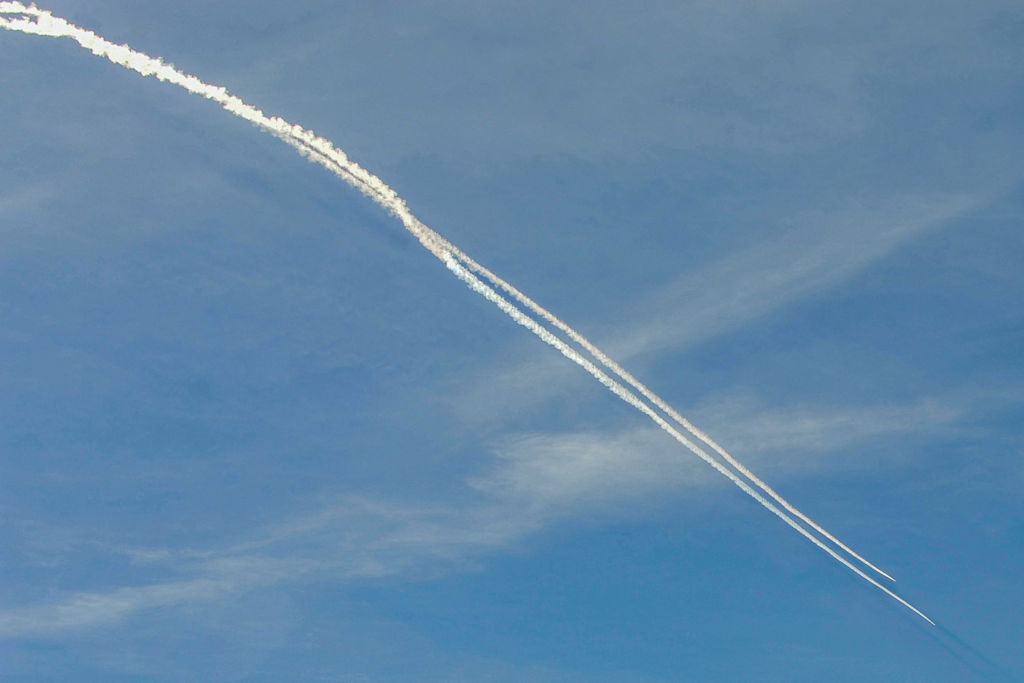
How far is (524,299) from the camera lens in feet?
152

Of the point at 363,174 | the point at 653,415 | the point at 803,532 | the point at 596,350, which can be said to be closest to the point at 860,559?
the point at 803,532

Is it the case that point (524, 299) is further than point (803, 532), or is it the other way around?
point (803, 532)

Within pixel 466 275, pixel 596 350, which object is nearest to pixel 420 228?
pixel 466 275

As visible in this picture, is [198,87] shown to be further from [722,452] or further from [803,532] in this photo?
[803,532]

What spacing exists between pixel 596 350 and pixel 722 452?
10.5 metres

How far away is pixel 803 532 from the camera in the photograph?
174 ft

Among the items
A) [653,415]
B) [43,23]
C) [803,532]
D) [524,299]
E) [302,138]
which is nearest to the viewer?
[43,23]

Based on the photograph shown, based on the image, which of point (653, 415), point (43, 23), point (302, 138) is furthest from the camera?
point (653, 415)

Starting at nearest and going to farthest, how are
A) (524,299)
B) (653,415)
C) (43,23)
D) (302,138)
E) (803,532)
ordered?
(43,23)
(302,138)
(524,299)
(653,415)
(803,532)

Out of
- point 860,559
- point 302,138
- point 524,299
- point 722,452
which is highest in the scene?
point 302,138

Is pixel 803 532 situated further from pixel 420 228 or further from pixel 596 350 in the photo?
pixel 420 228

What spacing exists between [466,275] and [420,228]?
3.56m

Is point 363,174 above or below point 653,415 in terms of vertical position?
above

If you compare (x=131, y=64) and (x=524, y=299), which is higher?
(x=131, y=64)
